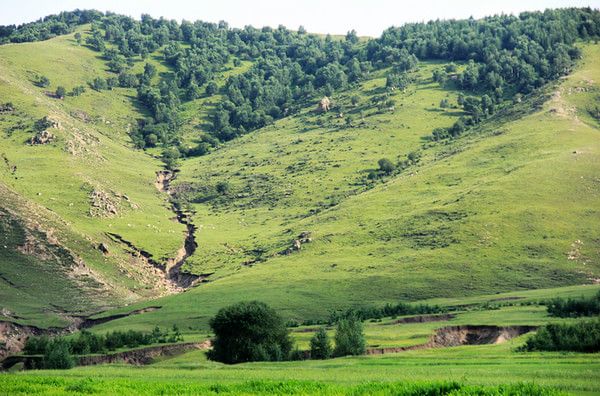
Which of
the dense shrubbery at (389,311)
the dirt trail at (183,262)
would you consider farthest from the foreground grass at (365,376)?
the dirt trail at (183,262)

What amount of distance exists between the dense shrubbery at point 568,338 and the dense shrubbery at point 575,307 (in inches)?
933

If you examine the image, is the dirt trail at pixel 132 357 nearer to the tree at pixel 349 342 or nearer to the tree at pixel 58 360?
the tree at pixel 58 360

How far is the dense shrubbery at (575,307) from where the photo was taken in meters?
89.6

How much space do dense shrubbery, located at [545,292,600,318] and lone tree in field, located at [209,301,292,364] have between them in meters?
30.7

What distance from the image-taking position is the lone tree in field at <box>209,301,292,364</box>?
80.1 metres

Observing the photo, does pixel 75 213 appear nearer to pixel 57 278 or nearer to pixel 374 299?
pixel 57 278

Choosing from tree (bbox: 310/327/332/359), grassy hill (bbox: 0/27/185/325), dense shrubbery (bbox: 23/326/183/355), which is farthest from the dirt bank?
grassy hill (bbox: 0/27/185/325)

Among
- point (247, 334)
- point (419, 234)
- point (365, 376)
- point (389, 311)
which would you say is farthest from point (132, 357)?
point (419, 234)

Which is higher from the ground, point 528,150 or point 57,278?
point 528,150

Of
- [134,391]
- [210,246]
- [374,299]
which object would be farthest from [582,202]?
[134,391]

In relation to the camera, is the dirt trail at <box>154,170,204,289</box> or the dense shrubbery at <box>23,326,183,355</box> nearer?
the dense shrubbery at <box>23,326,183,355</box>

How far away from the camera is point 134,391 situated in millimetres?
40625

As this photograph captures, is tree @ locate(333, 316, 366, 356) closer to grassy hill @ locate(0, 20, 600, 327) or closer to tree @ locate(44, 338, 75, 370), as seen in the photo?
tree @ locate(44, 338, 75, 370)

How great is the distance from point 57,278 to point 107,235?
84.0 feet
